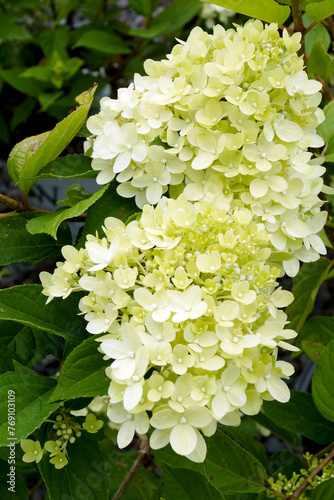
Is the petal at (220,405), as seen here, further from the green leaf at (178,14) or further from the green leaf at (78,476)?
the green leaf at (178,14)

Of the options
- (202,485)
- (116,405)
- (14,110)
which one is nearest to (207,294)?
(116,405)

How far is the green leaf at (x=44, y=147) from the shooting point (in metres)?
0.77

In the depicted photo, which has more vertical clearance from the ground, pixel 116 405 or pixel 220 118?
pixel 220 118

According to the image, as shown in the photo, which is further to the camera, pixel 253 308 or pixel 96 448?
pixel 96 448

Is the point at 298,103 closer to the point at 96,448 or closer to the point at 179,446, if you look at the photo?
the point at 179,446

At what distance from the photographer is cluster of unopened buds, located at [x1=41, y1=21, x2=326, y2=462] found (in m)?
0.56

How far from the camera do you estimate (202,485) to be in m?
0.71

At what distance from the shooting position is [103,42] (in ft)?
6.20

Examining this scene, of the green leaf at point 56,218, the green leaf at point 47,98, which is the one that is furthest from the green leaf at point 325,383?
the green leaf at point 47,98

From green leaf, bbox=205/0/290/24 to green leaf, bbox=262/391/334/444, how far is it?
2.26ft

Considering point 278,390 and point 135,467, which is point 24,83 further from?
point 278,390

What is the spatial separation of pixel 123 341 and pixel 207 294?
0.11 metres

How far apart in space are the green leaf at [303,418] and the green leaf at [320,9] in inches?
27.1

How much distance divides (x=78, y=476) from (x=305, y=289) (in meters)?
0.56
